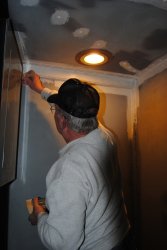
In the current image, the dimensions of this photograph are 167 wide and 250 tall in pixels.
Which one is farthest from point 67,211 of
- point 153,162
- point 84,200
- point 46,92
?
point 153,162

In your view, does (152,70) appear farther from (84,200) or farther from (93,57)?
(84,200)

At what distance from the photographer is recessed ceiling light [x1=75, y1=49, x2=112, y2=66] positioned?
54.3 inches

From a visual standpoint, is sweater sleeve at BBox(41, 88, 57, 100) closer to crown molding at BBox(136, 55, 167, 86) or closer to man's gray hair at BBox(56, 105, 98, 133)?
Answer: man's gray hair at BBox(56, 105, 98, 133)

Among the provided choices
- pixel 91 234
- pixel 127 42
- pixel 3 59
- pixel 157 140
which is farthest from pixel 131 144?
pixel 3 59

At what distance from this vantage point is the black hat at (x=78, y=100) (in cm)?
106

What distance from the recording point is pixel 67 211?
848mm

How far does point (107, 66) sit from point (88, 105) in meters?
0.61

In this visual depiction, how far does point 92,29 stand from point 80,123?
0.47 m

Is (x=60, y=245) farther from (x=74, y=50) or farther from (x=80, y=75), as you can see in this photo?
(x=80, y=75)

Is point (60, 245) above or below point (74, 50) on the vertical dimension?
below

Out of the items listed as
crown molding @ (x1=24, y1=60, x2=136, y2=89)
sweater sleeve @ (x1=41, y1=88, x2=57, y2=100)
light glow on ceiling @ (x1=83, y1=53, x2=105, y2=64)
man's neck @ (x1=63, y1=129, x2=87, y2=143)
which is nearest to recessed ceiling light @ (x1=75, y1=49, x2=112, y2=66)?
light glow on ceiling @ (x1=83, y1=53, x2=105, y2=64)

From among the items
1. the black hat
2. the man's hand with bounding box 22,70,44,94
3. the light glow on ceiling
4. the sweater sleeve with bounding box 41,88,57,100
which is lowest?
the black hat

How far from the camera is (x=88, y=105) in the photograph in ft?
3.53

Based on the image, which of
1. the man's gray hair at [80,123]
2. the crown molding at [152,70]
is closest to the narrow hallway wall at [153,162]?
the crown molding at [152,70]
